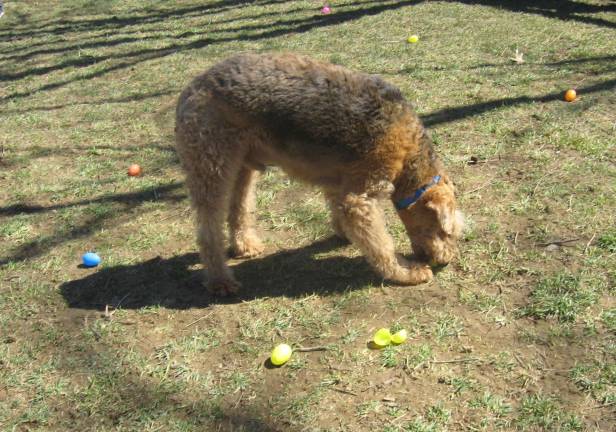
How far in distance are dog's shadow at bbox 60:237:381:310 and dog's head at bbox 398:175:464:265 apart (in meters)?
0.44

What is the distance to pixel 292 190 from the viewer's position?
5.19m

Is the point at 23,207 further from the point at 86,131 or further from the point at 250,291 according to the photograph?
the point at 250,291

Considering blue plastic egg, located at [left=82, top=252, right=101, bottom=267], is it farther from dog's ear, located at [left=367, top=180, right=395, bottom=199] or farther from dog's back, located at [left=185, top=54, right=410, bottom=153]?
dog's ear, located at [left=367, top=180, right=395, bottom=199]

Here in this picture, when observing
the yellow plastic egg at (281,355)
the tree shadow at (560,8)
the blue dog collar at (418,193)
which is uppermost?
the tree shadow at (560,8)

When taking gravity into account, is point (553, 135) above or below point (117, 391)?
above

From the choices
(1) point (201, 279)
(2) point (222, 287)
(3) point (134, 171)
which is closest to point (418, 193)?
(2) point (222, 287)

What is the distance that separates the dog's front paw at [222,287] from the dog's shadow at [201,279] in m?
0.04

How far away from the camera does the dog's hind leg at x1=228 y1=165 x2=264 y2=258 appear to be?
4324 mm

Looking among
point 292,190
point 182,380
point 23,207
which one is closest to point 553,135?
point 292,190

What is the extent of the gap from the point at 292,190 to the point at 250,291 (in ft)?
4.80

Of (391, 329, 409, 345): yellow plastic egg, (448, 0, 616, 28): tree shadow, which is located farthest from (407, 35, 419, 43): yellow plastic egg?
(391, 329, 409, 345): yellow plastic egg

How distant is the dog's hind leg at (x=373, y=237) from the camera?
3648 millimetres

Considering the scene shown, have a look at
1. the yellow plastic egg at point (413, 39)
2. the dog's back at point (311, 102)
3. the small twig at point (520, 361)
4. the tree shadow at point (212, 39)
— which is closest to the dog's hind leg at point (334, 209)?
the dog's back at point (311, 102)

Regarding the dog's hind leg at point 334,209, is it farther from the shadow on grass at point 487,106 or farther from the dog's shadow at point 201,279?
the shadow on grass at point 487,106
